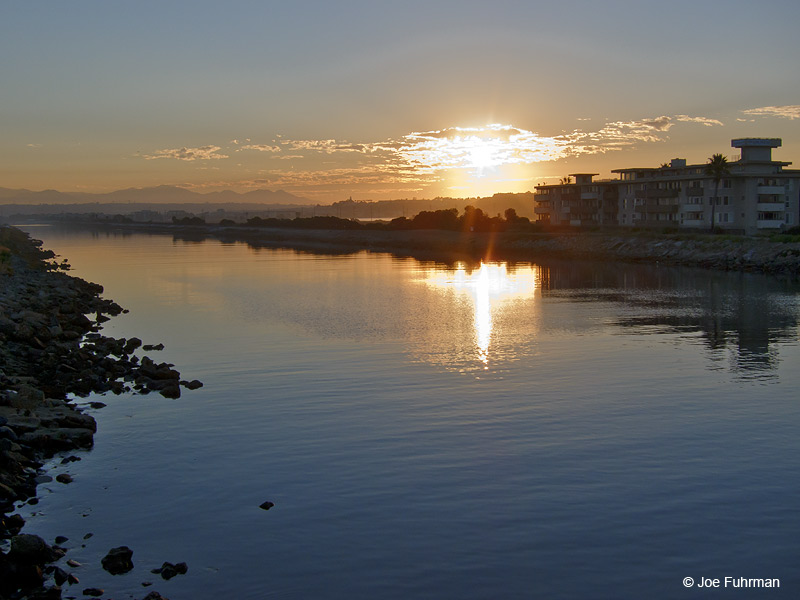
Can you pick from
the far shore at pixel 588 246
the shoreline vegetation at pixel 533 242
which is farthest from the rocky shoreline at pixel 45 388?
the shoreline vegetation at pixel 533 242

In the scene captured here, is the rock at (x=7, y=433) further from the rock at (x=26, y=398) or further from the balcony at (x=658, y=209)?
the balcony at (x=658, y=209)

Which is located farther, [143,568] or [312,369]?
[312,369]

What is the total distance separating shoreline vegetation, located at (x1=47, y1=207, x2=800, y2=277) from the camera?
68.2 metres

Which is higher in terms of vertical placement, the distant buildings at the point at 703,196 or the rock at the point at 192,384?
the distant buildings at the point at 703,196

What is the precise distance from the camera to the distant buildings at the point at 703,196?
8525 centimetres

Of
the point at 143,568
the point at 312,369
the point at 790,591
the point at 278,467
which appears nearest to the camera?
the point at 790,591

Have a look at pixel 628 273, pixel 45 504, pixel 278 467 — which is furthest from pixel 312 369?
pixel 628 273

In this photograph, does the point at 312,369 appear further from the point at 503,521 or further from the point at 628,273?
the point at 628,273

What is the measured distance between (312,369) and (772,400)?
13.7 m

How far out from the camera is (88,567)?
10672 millimetres

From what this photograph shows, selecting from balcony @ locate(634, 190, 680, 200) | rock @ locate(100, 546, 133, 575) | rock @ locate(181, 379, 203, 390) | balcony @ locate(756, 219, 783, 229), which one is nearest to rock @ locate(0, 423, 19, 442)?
rock @ locate(100, 546, 133, 575)

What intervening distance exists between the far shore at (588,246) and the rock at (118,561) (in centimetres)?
6118

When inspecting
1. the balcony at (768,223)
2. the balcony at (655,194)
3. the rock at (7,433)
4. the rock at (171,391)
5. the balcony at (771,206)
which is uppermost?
the balcony at (655,194)

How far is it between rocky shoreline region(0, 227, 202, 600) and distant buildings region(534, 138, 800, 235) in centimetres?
7330
